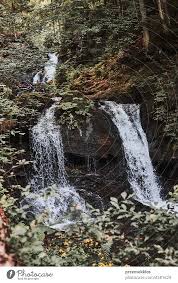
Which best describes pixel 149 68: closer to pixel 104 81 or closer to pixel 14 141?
pixel 104 81

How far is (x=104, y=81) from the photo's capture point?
5.79 m

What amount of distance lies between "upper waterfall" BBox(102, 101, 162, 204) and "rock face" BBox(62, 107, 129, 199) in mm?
140

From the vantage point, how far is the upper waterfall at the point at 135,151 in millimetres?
5125

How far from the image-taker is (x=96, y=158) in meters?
5.07

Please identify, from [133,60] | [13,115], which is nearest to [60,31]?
[133,60]

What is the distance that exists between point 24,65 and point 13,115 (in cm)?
113

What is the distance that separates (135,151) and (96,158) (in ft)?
2.23

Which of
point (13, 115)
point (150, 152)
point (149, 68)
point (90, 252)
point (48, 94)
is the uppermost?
point (149, 68)

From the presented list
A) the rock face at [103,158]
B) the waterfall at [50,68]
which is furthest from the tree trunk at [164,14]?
the waterfall at [50,68]

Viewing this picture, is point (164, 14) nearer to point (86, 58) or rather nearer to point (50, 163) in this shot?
point (86, 58)

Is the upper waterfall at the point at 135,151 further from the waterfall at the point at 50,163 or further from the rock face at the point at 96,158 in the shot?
the waterfall at the point at 50,163

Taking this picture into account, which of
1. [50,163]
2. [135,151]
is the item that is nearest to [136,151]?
[135,151]

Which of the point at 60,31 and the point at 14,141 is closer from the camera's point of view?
the point at 14,141

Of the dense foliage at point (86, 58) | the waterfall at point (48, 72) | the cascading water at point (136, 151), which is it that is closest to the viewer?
the cascading water at point (136, 151)
